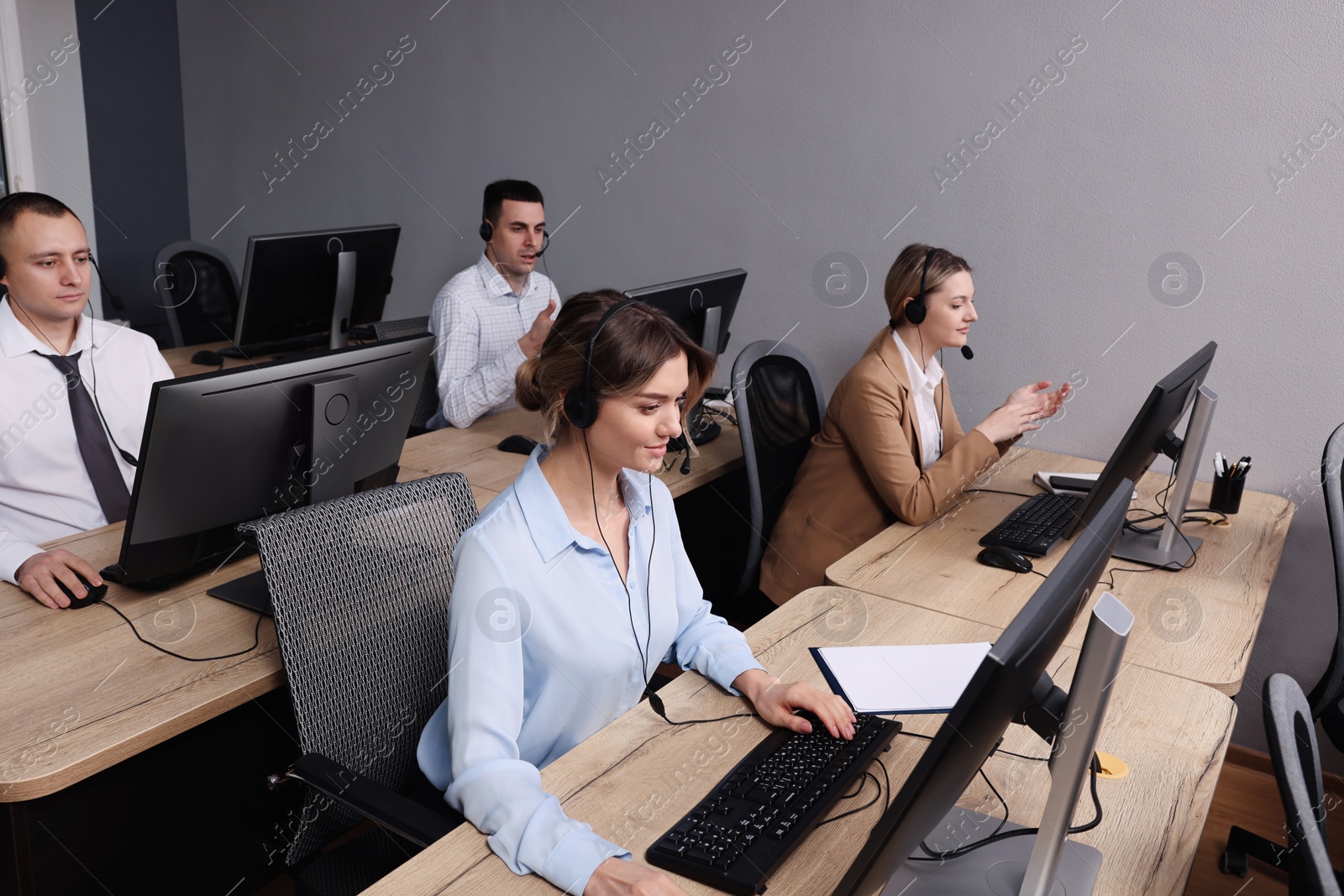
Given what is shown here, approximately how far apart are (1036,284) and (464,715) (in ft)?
7.34

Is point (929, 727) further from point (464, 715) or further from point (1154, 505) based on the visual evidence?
point (1154, 505)

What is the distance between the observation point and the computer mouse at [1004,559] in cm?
197

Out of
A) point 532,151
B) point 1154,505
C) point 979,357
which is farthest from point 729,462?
point 532,151

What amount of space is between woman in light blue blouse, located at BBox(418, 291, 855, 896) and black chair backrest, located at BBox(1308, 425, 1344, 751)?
4.27ft

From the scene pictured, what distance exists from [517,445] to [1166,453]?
154 centimetres

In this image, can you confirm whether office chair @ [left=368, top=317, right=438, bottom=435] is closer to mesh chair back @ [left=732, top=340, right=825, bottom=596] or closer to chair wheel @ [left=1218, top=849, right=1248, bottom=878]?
mesh chair back @ [left=732, top=340, right=825, bottom=596]

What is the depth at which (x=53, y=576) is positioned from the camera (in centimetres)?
167

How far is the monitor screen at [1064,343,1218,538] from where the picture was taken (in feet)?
5.55

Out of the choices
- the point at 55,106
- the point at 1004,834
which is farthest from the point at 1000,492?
the point at 55,106

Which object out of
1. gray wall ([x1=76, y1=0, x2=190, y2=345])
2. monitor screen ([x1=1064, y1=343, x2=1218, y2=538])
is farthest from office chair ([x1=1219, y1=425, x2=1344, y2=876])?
gray wall ([x1=76, y1=0, x2=190, y2=345])

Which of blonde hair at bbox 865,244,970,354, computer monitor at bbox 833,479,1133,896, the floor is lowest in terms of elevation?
the floor

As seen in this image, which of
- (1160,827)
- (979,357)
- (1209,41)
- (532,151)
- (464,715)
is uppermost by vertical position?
(1209,41)

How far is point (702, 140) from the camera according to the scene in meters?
3.26

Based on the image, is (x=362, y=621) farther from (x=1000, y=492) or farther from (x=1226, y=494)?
(x=1226, y=494)
